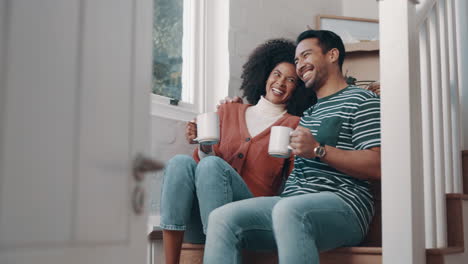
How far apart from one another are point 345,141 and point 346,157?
0.41 ft

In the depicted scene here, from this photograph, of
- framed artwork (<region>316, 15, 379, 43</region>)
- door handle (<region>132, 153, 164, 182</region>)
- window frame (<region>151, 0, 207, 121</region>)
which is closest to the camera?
door handle (<region>132, 153, 164, 182</region>)

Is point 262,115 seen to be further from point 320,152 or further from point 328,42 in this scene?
point 320,152

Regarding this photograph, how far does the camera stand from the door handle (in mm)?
806

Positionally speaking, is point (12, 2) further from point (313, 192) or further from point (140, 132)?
point (313, 192)

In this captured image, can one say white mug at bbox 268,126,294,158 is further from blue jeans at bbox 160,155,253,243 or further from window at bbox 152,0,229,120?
window at bbox 152,0,229,120

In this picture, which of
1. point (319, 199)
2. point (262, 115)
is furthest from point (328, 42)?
point (319, 199)

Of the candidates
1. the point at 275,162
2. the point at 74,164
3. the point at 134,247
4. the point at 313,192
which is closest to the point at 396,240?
the point at 313,192

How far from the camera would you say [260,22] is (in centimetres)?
301

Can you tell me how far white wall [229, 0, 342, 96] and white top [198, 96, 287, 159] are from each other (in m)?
0.45

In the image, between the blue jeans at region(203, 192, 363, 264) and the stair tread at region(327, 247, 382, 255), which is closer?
the blue jeans at region(203, 192, 363, 264)

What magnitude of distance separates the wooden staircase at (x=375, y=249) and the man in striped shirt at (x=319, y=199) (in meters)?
0.05

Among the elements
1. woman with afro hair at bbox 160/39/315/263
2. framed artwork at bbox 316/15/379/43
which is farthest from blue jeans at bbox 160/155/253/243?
framed artwork at bbox 316/15/379/43

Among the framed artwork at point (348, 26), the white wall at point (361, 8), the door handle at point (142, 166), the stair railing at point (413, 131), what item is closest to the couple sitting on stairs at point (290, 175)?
the stair railing at point (413, 131)

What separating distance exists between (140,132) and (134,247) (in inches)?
5.7
